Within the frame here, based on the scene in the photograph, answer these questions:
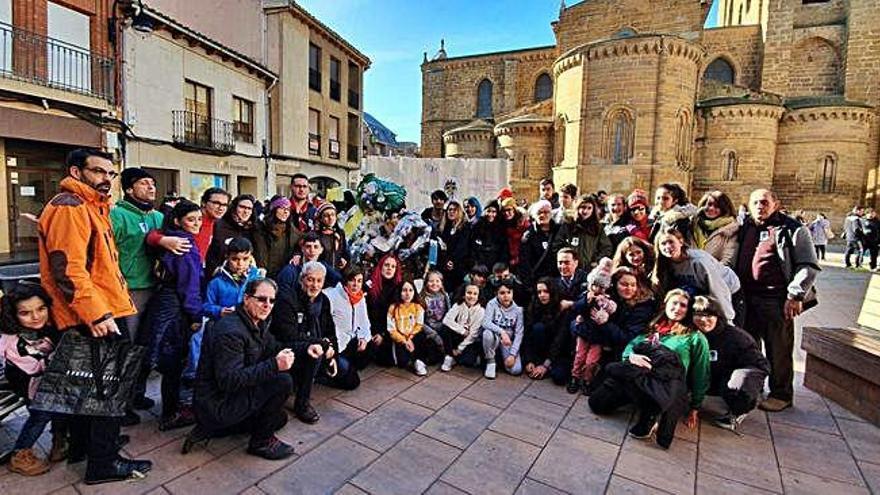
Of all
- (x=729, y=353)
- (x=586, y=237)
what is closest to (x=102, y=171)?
(x=586, y=237)

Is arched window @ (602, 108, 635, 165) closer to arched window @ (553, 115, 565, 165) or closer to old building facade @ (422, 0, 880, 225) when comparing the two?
old building facade @ (422, 0, 880, 225)

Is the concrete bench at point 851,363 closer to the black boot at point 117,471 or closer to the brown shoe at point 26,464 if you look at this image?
the black boot at point 117,471

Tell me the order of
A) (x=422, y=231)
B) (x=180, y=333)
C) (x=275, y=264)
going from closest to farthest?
(x=180, y=333) → (x=275, y=264) → (x=422, y=231)

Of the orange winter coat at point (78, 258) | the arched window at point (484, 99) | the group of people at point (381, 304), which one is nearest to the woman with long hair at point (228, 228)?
the group of people at point (381, 304)

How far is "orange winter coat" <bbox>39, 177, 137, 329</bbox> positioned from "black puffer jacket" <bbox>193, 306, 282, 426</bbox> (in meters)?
0.58

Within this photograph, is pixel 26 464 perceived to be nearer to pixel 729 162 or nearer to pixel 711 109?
pixel 711 109

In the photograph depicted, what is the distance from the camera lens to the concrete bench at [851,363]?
3297 millimetres

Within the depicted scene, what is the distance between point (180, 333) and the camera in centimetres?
296

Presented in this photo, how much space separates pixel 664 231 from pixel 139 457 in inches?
161

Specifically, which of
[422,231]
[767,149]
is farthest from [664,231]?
[767,149]

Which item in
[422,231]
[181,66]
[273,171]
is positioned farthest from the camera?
[273,171]

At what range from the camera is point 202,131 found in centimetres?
1295

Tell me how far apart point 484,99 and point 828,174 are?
21288 millimetres

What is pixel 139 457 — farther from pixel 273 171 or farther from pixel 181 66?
pixel 273 171
